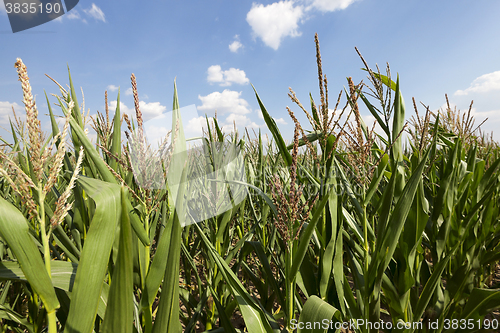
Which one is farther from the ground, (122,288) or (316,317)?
(122,288)

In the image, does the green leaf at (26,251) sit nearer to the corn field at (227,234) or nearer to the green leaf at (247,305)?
the corn field at (227,234)

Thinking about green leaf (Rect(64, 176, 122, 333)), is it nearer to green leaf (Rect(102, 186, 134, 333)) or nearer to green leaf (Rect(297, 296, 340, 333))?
green leaf (Rect(102, 186, 134, 333))

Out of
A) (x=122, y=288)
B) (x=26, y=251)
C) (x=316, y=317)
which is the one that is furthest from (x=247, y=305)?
(x=26, y=251)

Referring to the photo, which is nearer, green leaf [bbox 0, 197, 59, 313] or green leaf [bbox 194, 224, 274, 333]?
green leaf [bbox 0, 197, 59, 313]

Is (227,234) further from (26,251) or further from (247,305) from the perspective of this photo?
(26,251)

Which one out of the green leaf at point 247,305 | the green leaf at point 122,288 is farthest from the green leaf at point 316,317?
the green leaf at point 122,288

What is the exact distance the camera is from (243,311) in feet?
2.28

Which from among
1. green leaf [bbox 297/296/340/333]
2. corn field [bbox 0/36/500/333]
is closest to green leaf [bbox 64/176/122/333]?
corn field [bbox 0/36/500/333]

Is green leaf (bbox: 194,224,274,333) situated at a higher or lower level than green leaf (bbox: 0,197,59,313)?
lower

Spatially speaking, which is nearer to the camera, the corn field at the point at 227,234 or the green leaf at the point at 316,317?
the corn field at the point at 227,234

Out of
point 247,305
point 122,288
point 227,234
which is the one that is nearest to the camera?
point 122,288

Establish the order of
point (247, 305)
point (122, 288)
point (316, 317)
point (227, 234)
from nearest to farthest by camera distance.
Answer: point (122, 288) → point (316, 317) → point (247, 305) → point (227, 234)

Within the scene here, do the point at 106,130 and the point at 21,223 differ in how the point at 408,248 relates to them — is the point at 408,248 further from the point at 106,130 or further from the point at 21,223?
the point at 106,130

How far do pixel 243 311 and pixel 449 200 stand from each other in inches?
44.8
